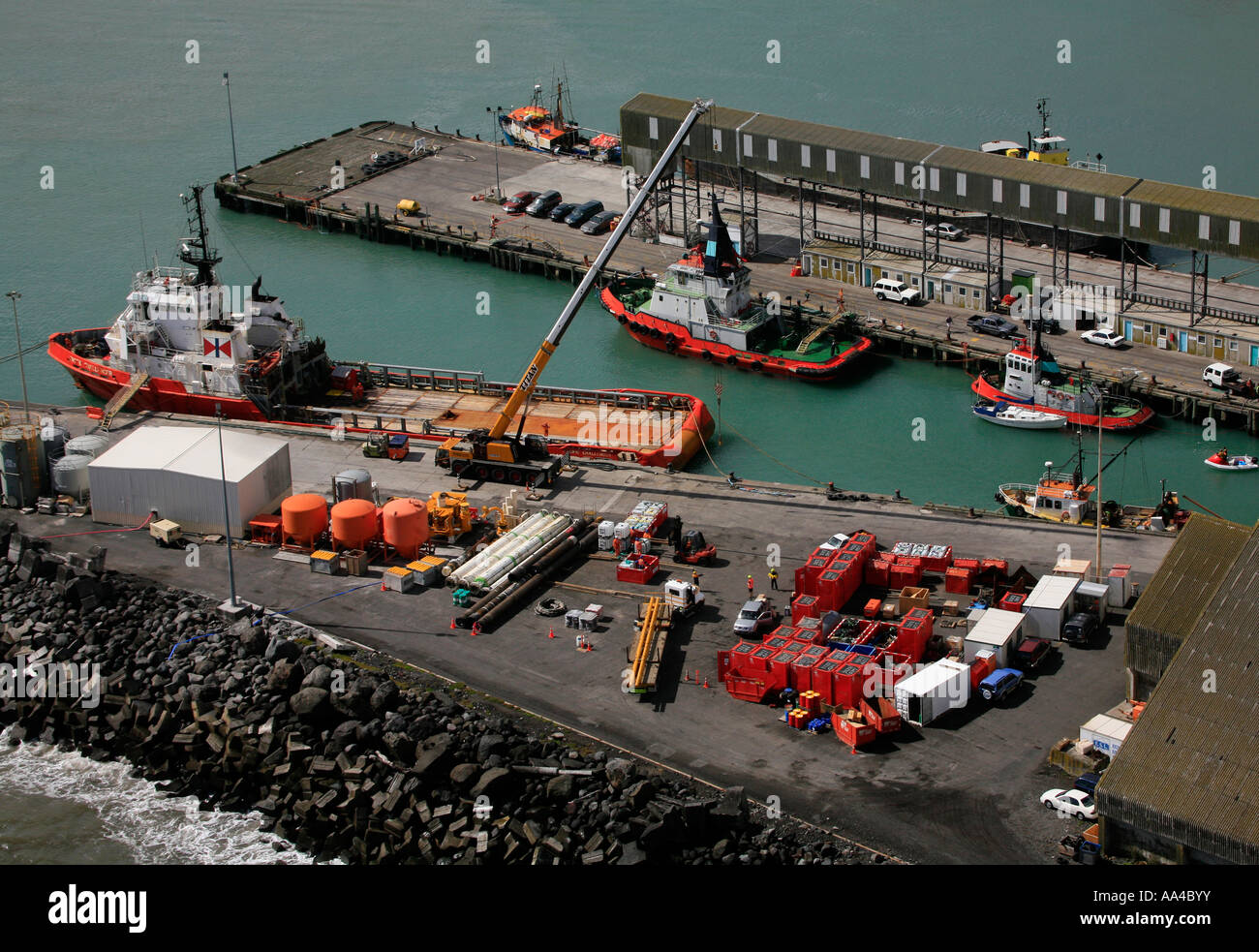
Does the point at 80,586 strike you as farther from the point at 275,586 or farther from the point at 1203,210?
the point at 1203,210

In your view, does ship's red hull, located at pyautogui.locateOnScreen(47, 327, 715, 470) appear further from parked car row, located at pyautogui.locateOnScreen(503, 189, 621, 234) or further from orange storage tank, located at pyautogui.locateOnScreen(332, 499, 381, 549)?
parked car row, located at pyautogui.locateOnScreen(503, 189, 621, 234)

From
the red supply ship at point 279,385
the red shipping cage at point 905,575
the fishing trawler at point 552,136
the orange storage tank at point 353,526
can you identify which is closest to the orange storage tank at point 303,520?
the orange storage tank at point 353,526

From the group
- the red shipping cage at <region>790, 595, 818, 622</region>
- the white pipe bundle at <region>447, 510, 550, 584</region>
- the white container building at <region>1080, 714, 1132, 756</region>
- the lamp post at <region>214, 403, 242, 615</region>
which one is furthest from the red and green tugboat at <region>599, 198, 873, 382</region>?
the white container building at <region>1080, 714, 1132, 756</region>

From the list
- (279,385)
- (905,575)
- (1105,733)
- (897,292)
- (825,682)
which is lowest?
(1105,733)

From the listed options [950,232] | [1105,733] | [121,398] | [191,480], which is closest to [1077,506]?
[1105,733]

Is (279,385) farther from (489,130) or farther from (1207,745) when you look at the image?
(489,130)

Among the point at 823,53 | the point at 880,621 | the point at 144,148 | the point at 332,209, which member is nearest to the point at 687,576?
the point at 880,621
